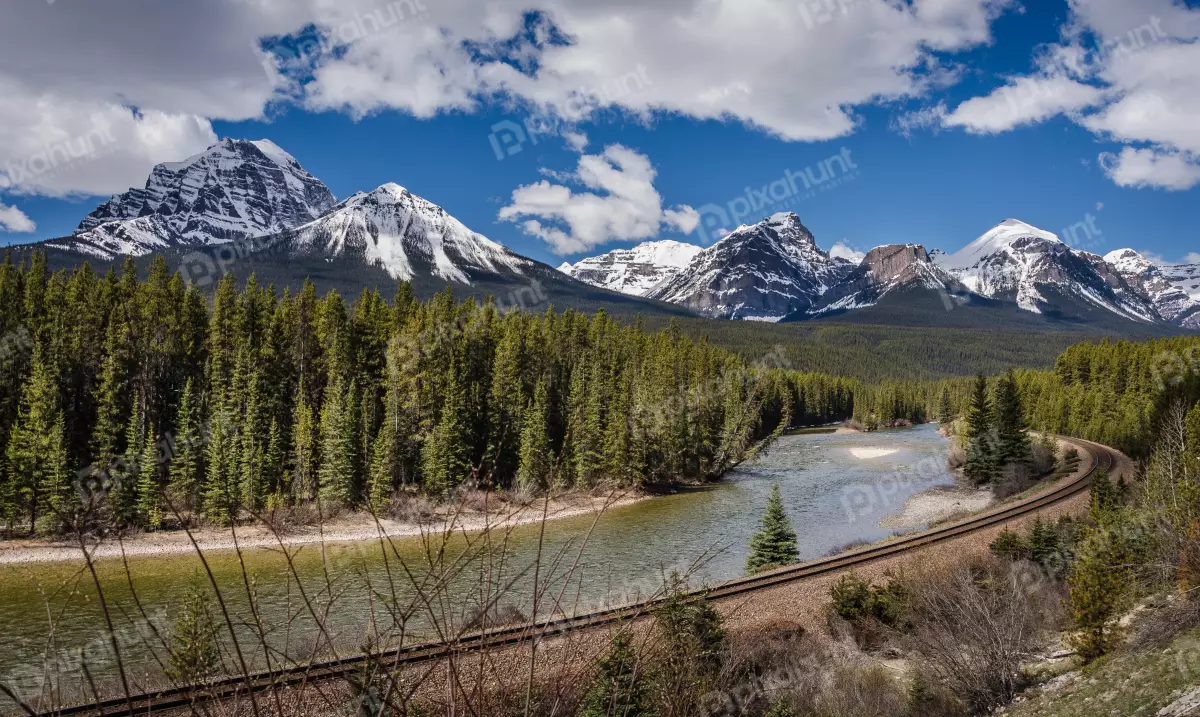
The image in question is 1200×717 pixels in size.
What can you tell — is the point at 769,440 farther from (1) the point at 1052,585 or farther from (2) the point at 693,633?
(2) the point at 693,633

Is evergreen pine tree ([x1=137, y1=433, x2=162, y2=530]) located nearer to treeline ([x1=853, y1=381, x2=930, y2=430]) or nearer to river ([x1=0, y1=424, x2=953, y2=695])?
river ([x1=0, y1=424, x2=953, y2=695])

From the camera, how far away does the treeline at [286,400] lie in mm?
37750

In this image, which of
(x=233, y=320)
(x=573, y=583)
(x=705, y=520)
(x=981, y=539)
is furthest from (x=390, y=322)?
(x=981, y=539)

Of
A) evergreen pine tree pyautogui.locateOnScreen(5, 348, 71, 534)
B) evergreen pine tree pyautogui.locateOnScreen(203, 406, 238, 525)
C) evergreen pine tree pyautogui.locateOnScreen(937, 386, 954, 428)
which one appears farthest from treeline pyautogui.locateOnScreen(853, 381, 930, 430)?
evergreen pine tree pyautogui.locateOnScreen(5, 348, 71, 534)

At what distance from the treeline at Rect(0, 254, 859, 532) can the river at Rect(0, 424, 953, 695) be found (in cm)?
374

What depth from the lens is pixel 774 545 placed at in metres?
26.8

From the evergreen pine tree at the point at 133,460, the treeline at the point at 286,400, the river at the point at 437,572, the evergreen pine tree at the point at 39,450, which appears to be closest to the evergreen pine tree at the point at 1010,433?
the river at the point at 437,572

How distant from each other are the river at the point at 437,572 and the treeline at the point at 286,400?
374 centimetres

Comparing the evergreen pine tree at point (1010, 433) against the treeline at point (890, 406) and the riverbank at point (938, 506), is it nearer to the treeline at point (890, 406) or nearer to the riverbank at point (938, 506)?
the riverbank at point (938, 506)

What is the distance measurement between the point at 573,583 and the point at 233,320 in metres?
33.1

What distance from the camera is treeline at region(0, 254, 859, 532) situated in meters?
37.8

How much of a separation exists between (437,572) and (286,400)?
4690 cm

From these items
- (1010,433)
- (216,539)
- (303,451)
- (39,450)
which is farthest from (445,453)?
(1010,433)

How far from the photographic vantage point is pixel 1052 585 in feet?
71.3
